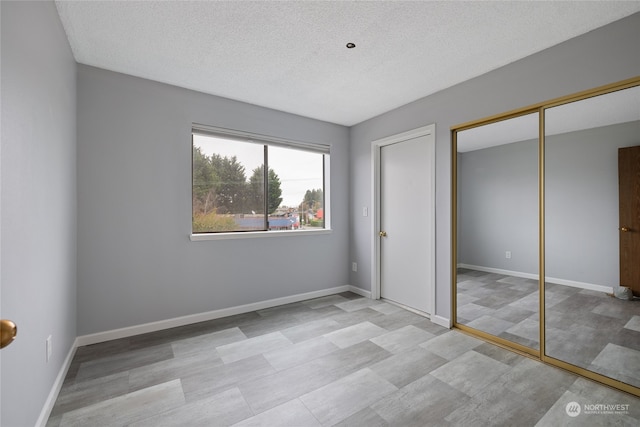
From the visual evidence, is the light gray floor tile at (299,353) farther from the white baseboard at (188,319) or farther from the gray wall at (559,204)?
the gray wall at (559,204)

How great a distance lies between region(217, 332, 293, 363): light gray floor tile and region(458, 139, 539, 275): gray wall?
6.47 feet

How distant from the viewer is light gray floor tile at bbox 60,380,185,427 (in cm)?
167

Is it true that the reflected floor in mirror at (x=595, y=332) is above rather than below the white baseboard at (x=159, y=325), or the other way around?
above

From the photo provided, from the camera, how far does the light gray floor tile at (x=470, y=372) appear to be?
200 centimetres

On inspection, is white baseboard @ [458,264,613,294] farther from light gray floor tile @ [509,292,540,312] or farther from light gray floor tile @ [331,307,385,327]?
light gray floor tile @ [331,307,385,327]

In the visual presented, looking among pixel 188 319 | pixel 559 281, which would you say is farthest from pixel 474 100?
pixel 188 319

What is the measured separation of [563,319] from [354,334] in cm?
172

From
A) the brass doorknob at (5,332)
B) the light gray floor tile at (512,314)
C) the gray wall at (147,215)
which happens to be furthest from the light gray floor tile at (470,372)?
the brass doorknob at (5,332)

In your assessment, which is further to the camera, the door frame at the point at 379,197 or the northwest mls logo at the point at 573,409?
the door frame at the point at 379,197

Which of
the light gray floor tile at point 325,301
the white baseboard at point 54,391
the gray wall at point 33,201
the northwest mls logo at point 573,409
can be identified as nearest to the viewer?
the gray wall at point 33,201

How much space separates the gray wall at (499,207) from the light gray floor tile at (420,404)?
1319mm

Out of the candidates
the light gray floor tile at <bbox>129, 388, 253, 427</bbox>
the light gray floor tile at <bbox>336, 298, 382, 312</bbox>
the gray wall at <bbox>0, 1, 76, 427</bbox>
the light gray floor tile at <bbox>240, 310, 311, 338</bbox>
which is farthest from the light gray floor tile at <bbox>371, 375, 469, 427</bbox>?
the gray wall at <bbox>0, 1, 76, 427</bbox>

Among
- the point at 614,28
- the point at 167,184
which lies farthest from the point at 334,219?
the point at 614,28

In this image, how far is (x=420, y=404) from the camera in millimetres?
1816
